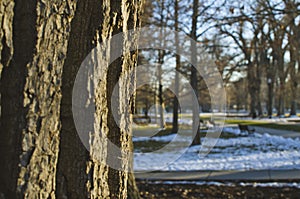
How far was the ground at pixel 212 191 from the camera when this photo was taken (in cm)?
546

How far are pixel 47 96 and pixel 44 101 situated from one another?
0.07 feet

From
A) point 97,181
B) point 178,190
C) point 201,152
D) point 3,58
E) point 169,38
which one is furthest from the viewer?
point 169,38

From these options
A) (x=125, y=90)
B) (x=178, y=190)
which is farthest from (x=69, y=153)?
(x=178, y=190)

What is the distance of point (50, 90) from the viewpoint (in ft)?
4.16

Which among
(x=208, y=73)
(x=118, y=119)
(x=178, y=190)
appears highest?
(x=208, y=73)

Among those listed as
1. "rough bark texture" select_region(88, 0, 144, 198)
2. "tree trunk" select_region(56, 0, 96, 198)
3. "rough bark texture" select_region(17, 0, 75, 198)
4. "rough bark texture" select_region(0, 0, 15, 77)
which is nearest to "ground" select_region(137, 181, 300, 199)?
"rough bark texture" select_region(88, 0, 144, 198)

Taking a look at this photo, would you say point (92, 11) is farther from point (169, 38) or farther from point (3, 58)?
point (169, 38)

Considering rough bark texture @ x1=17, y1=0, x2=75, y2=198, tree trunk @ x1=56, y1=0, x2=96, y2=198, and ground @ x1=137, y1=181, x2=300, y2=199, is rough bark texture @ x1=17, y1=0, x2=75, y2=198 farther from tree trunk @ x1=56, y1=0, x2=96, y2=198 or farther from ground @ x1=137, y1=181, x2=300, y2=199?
ground @ x1=137, y1=181, x2=300, y2=199

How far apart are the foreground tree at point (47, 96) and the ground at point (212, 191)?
432cm

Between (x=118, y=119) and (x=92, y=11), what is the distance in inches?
18.6

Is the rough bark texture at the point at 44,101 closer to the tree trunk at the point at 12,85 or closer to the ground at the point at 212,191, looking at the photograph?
the tree trunk at the point at 12,85

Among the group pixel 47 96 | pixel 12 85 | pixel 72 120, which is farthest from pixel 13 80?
pixel 72 120

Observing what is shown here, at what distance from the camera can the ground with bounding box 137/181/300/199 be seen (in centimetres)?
546

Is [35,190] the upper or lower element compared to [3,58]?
lower
